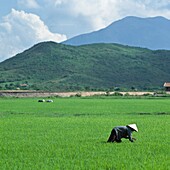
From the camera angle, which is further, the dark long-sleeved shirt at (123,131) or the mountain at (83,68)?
the mountain at (83,68)

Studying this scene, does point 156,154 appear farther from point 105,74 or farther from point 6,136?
point 105,74

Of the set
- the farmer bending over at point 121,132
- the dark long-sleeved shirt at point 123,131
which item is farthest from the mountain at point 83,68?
the dark long-sleeved shirt at point 123,131

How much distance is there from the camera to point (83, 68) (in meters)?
146

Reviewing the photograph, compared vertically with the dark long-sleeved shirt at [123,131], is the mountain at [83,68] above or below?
above

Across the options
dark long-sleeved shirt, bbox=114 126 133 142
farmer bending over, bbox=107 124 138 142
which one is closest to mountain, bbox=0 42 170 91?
farmer bending over, bbox=107 124 138 142

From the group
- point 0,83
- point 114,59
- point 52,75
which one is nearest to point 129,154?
point 0,83

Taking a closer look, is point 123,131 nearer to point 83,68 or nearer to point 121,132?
point 121,132

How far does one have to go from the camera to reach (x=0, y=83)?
129 meters

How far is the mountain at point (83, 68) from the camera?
421 feet

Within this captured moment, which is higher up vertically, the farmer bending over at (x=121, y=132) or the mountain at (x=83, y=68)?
the mountain at (x=83, y=68)

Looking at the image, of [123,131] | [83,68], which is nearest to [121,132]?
[123,131]

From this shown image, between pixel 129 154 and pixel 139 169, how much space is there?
238cm

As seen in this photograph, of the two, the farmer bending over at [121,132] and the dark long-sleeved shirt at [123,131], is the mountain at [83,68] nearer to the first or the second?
the farmer bending over at [121,132]

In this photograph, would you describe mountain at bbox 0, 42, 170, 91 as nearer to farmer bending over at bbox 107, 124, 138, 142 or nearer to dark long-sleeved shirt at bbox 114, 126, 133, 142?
farmer bending over at bbox 107, 124, 138, 142
